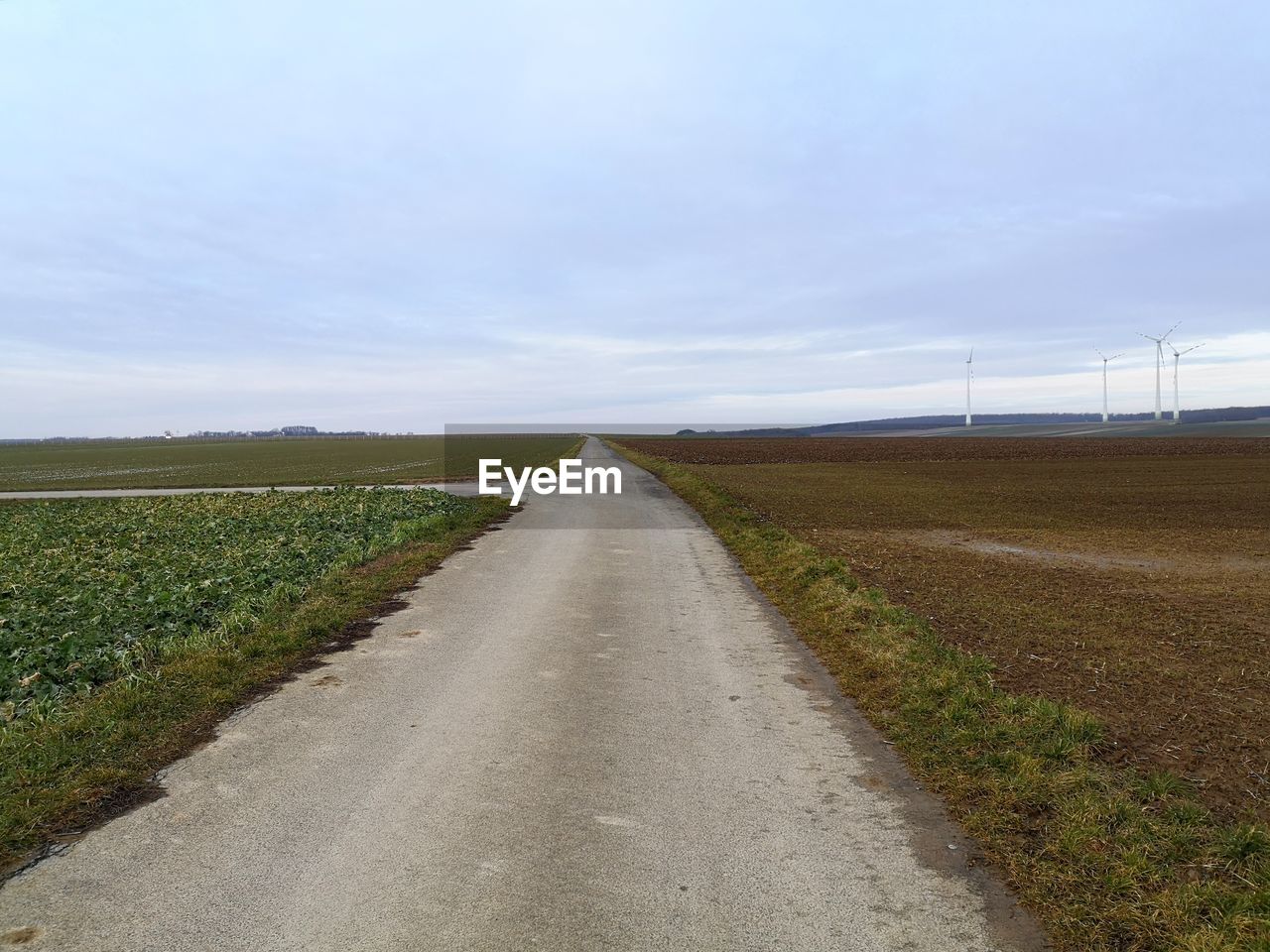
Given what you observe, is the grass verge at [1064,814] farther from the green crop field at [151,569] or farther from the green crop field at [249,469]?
the green crop field at [249,469]

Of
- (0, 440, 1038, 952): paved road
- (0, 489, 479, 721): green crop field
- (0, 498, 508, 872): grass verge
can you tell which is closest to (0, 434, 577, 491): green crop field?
(0, 489, 479, 721): green crop field

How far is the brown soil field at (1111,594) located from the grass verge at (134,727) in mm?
6658

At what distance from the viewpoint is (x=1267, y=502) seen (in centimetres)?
2353

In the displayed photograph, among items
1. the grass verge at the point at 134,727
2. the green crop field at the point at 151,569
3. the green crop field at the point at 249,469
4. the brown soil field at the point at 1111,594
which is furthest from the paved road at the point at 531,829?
the green crop field at the point at 249,469

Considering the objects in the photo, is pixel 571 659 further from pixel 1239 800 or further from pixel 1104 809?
pixel 1239 800

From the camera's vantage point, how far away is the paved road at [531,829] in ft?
11.0

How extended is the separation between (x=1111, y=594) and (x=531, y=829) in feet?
32.1

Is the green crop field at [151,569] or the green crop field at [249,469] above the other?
the green crop field at [249,469]

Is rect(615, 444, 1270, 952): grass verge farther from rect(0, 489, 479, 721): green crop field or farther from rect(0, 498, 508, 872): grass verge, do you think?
rect(0, 489, 479, 721): green crop field

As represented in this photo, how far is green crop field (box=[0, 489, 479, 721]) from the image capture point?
24.8 feet

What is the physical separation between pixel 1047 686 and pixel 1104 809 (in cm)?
253

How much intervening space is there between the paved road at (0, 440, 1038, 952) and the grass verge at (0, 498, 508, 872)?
0.27 m

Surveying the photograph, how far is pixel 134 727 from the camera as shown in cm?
558

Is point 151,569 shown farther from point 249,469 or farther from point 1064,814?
point 249,469
